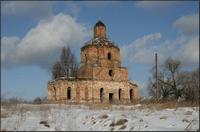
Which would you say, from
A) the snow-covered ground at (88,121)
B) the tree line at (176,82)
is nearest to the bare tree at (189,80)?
the tree line at (176,82)

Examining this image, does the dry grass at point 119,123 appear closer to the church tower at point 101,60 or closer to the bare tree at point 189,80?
the church tower at point 101,60

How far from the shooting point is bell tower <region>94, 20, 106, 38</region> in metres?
51.4

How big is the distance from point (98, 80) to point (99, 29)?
309 inches

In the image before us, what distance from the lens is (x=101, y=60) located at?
163 ft

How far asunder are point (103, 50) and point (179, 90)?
17.6 m

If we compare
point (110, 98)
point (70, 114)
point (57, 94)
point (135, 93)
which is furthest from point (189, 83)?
point (70, 114)

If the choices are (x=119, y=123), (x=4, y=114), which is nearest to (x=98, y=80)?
(x=4, y=114)

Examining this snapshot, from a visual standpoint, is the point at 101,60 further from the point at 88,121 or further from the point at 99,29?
the point at 88,121

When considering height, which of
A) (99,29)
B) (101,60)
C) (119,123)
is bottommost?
Result: (119,123)

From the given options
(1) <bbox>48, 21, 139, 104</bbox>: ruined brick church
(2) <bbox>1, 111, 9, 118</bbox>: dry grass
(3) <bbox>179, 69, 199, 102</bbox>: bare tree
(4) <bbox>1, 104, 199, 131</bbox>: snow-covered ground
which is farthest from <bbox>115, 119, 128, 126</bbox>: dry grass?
(3) <bbox>179, 69, 199, 102</bbox>: bare tree

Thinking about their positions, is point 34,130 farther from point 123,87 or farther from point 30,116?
point 123,87

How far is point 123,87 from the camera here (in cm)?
4941

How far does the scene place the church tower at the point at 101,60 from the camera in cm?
4878

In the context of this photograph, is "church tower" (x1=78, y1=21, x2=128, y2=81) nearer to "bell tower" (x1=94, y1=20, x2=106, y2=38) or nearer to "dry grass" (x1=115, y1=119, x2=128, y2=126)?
"bell tower" (x1=94, y1=20, x2=106, y2=38)
